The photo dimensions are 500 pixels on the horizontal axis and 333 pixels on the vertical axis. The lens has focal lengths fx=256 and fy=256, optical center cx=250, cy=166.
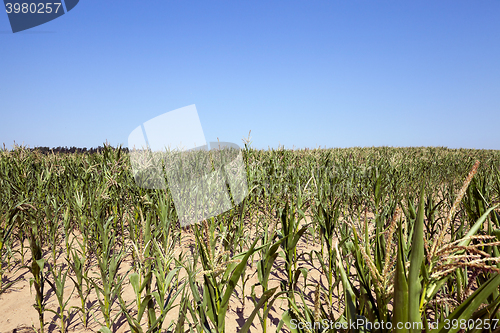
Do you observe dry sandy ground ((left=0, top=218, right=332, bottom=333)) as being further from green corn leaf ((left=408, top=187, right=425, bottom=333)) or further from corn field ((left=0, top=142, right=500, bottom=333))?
green corn leaf ((left=408, top=187, right=425, bottom=333))

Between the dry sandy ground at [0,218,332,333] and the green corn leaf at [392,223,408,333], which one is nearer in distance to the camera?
the green corn leaf at [392,223,408,333]

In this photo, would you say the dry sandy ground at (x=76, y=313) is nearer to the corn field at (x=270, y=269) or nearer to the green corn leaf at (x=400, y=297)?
the corn field at (x=270, y=269)

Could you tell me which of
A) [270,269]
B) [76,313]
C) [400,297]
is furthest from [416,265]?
[76,313]

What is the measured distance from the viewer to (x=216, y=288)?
1150 mm

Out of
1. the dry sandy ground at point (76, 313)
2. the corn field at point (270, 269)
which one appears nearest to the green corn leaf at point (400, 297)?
the corn field at point (270, 269)

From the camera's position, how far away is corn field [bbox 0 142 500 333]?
0.69 m

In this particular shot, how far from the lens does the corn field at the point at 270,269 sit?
0.69 meters

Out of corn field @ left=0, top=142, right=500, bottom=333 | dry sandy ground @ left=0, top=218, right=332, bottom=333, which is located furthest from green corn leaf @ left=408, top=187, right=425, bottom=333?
dry sandy ground @ left=0, top=218, right=332, bottom=333

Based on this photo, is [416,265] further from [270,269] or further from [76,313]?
[76,313]

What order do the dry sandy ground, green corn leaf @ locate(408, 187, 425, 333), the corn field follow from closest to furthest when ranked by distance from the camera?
green corn leaf @ locate(408, 187, 425, 333) → the corn field → the dry sandy ground

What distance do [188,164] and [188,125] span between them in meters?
2.97

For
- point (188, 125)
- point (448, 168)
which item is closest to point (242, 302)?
point (188, 125)

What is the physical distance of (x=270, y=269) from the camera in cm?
141

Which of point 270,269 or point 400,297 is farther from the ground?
point 400,297
